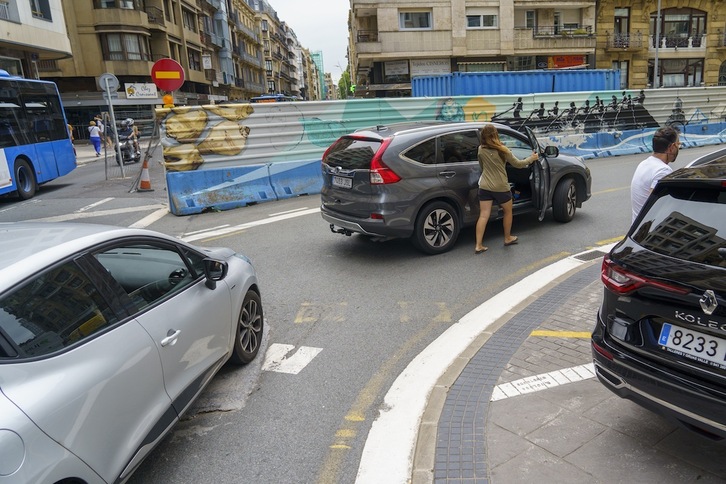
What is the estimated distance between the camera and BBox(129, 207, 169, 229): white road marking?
10.1 m

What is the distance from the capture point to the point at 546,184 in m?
7.94

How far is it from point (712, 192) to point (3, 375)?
3.46 m

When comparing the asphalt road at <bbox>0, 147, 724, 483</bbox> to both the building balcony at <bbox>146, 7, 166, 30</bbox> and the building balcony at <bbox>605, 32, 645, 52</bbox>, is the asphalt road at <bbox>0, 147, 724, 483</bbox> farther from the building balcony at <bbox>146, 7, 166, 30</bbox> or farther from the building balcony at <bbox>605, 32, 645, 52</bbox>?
the building balcony at <bbox>146, 7, 166, 30</bbox>

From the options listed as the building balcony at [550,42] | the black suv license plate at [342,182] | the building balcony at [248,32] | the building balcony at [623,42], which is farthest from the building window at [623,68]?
the building balcony at [248,32]

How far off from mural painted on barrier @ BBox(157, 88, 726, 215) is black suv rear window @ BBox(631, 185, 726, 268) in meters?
9.30

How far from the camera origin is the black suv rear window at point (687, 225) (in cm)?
274

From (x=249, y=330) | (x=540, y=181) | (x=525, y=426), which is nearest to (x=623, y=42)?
(x=540, y=181)

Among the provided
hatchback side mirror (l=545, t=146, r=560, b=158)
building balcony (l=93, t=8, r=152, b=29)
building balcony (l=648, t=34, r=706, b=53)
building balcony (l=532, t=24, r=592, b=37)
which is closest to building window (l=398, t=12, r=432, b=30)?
building balcony (l=532, t=24, r=592, b=37)

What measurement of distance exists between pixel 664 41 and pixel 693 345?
4916cm

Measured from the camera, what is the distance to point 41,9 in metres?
23.9

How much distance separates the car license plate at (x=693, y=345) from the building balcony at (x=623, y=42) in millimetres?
44919

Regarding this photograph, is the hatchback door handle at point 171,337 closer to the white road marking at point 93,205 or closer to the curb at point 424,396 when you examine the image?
the curb at point 424,396

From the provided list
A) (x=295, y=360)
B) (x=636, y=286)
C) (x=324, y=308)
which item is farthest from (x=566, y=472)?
(x=324, y=308)

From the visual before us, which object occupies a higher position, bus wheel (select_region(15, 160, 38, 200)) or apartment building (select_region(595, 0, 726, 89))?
apartment building (select_region(595, 0, 726, 89))
